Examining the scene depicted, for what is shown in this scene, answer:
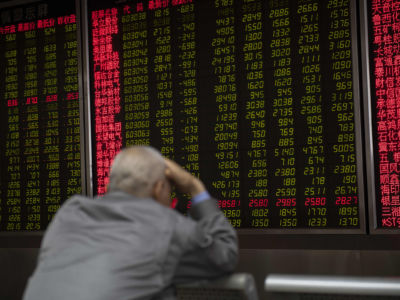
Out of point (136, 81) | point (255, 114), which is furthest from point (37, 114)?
point (255, 114)

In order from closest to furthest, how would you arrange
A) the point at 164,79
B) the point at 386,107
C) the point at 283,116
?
1. the point at 386,107
2. the point at 283,116
3. the point at 164,79

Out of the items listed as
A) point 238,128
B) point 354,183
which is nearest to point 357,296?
point 354,183

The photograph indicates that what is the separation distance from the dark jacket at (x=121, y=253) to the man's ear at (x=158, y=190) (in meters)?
0.11

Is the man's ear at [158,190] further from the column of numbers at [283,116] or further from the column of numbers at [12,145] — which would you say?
the column of numbers at [12,145]

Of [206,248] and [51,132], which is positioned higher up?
[51,132]

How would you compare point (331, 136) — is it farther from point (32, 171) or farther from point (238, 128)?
point (32, 171)

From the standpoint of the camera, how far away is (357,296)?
4.08 ft

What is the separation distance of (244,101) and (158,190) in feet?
3.74

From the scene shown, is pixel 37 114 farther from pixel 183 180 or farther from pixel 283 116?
pixel 183 180

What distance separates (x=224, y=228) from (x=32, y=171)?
5.96 feet

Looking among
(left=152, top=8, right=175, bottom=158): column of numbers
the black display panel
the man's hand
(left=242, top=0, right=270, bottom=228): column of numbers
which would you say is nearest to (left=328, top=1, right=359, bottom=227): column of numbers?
the black display panel

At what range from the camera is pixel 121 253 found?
1.28m

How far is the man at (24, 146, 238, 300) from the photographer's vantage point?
1264 mm

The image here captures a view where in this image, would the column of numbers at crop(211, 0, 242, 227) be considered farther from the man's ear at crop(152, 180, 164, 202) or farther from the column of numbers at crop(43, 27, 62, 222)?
the man's ear at crop(152, 180, 164, 202)
